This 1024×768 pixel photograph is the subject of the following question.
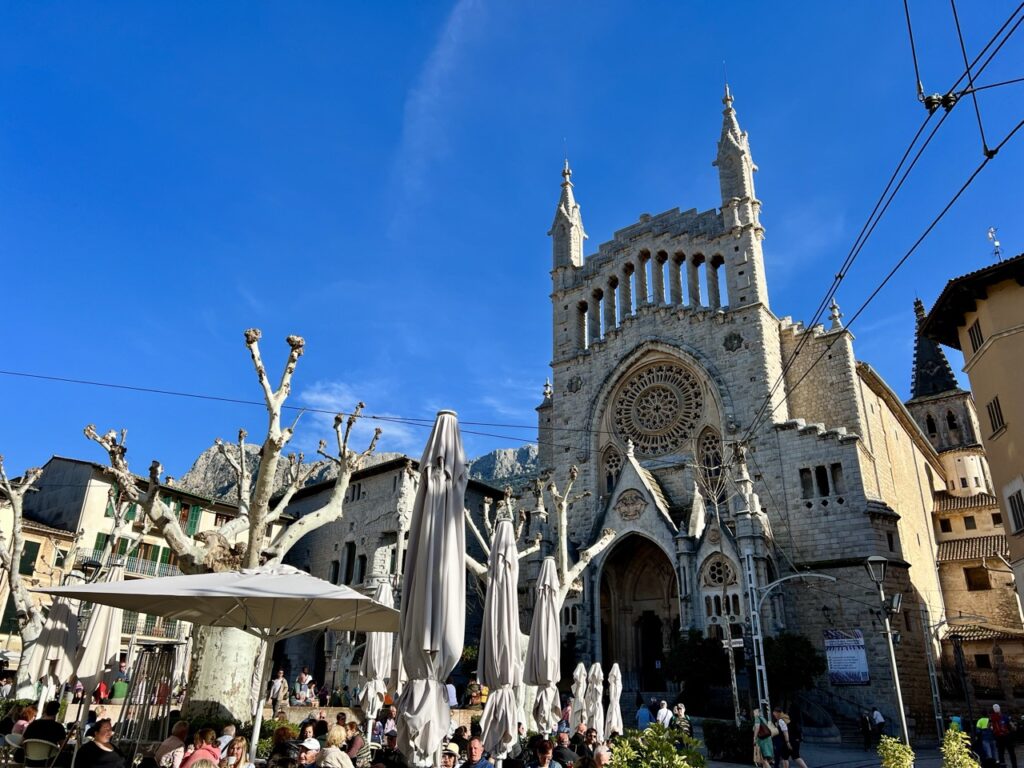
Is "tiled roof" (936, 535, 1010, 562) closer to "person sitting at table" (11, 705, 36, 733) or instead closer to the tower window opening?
the tower window opening

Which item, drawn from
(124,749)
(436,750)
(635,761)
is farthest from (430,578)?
(124,749)

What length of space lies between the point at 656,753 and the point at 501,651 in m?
4.84

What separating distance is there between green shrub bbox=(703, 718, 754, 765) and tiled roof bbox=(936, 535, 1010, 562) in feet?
76.1

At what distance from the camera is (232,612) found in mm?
9562

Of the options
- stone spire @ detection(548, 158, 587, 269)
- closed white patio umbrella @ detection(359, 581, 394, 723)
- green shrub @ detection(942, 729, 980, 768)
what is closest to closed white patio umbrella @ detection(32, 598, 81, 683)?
closed white patio umbrella @ detection(359, 581, 394, 723)

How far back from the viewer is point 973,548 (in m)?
34.8

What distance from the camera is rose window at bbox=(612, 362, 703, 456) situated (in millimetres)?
30312

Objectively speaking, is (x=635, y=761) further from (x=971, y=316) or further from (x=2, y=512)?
(x=2, y=512)

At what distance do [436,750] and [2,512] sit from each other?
29.1m

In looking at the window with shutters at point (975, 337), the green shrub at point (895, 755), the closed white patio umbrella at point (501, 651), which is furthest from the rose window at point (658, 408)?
the green shrub at point (895, 755)

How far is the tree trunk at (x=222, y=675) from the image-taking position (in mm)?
11805

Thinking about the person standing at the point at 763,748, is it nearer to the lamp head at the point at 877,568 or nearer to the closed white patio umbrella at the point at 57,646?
the lamp head at the point at 877,568

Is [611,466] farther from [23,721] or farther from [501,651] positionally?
[23,721]

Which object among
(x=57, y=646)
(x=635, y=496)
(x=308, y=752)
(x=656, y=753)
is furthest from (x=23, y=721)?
(x=635, y=496)
